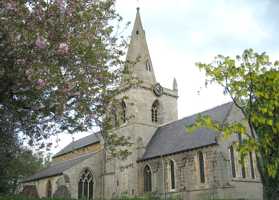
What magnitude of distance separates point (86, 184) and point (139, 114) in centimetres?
928

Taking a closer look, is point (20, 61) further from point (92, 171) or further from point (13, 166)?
point (92, 171)

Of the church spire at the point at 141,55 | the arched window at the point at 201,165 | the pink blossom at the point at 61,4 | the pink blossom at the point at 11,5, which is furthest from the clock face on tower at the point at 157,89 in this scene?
the pink blossom at the point at 11,5

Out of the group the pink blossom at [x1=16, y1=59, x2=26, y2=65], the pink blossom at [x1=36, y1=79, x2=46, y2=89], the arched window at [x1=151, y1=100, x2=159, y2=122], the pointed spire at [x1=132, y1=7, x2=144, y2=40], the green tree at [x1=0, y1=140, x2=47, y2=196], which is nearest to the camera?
the pink blossom at [x1=36, y1=79, x2=46, y2=89]

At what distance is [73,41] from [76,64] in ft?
3.40

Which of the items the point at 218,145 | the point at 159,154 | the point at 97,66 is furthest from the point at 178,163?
the point at 97,66

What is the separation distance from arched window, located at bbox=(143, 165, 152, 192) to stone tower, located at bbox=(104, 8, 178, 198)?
34.6 inches

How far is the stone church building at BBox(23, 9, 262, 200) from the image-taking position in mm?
28094

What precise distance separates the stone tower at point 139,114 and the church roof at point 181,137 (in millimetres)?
1276

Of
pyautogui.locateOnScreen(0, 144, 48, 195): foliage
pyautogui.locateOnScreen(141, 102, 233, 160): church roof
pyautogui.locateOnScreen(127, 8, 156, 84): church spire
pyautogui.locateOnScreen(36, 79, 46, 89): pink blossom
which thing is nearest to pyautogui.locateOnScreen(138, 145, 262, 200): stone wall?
pyautogui.locateOnScreen(141, 102, 233, 160): church roof

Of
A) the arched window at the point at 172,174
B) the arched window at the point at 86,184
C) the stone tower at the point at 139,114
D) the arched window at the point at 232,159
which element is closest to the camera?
the arched window at the point at 232,159

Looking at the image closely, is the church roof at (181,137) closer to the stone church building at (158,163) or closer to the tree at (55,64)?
the stone church building at (158,163)

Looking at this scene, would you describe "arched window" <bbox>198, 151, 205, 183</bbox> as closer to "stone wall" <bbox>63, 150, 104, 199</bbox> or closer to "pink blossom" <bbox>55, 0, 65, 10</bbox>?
"stone wall" <bbox>63, 150, 104, 199</bbox>

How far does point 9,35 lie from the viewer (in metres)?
9.41

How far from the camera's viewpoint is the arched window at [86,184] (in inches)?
1377
